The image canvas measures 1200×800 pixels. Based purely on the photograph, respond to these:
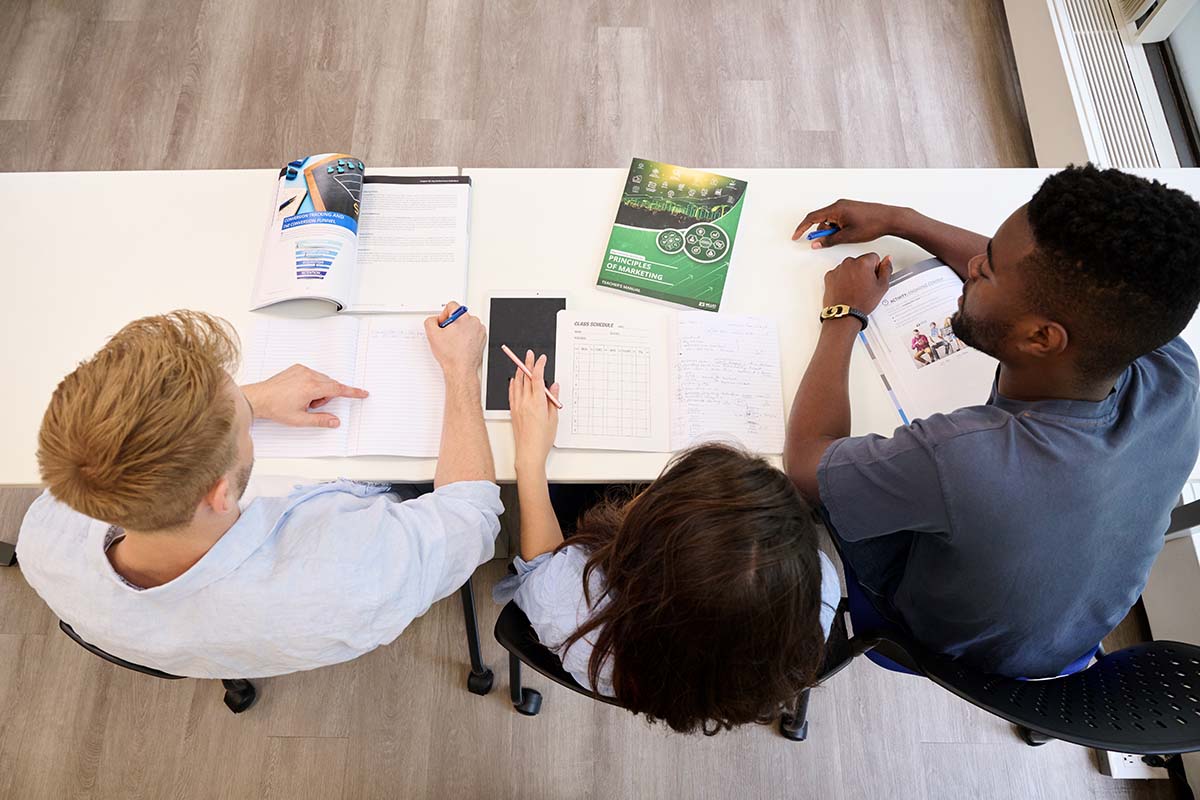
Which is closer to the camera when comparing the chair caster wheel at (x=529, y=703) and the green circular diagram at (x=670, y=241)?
the green circular diagram at (x=670, y=241)

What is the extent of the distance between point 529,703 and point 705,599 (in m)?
1.05

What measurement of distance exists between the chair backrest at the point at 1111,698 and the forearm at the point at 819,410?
0.32 metres

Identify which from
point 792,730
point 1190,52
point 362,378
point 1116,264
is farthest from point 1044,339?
point 1190,52

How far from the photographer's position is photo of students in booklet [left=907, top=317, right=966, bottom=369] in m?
1.24

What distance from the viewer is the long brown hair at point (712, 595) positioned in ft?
2.73

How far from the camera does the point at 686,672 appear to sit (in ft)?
2.90

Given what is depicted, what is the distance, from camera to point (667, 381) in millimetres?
1241

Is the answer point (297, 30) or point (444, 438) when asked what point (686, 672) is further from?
point (297, 30)

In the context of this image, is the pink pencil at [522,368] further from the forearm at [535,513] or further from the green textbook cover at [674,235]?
the green textbook cover at [674,235]

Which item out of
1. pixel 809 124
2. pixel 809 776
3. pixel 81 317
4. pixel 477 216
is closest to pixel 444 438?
pixel 477 216

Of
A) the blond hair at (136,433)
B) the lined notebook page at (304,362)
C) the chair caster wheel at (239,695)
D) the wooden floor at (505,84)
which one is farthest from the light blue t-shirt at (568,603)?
the wooden floor at (505,84)

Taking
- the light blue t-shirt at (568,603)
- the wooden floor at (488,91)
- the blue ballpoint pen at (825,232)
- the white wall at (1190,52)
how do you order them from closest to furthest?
the light blue t-shirt at (568,603) → the blue ballpoint pen at (825,232) → the white wall at (1190,52) → the wooden floor at (488,91)

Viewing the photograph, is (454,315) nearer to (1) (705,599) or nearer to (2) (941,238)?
(1) (705,599)

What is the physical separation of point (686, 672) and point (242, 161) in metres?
2.25
